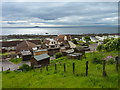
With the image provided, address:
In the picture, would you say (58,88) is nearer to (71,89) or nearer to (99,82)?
(71,89)

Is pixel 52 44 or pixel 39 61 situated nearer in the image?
pixel 39 61

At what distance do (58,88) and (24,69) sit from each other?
12.6m

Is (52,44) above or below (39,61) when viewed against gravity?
above

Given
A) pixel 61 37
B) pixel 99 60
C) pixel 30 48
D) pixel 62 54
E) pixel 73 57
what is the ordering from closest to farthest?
pixel 99 60 → pixel 73 57 → pixel 62 54 → pixel 30 48 → pixel 61 37

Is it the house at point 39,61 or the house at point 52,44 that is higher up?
the house at point 52,44

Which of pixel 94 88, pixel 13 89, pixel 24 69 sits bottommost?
pixel 24 69

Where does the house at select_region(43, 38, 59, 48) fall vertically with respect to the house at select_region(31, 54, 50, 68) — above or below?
above

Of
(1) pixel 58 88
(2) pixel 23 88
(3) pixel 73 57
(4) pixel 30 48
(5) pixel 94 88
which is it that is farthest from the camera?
(4) pixel 30 48

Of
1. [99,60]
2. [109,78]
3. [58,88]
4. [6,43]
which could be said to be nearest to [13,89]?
[58,88]

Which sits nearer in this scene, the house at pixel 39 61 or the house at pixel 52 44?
the house at pixel 39 61

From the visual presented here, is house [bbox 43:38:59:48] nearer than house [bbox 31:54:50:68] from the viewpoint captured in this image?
No

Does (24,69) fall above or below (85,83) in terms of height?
below

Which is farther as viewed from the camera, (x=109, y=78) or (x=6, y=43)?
(x=6, y=43)

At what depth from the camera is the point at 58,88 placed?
271 inches
